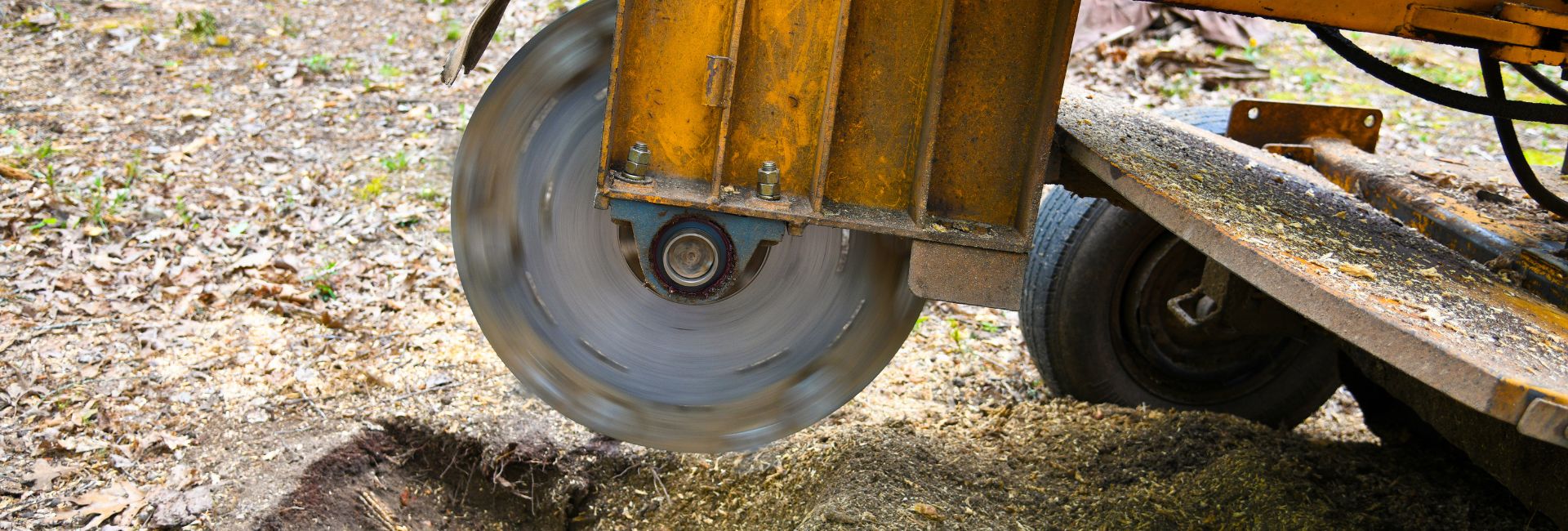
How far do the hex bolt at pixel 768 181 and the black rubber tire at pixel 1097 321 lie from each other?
1.40 metres

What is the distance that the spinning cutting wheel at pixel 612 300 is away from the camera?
234 cm

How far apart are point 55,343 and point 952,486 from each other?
8.63 ft

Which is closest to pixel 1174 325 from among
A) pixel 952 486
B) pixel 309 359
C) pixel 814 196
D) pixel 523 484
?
pixel 952 486

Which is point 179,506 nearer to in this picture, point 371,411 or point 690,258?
point 371,411

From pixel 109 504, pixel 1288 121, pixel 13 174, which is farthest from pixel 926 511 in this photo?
pixel 13 174

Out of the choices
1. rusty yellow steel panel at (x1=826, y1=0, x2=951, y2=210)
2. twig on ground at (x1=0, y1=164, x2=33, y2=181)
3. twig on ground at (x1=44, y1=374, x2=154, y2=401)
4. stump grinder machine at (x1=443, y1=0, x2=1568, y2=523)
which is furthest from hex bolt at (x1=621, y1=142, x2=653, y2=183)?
twig on ground at (x1=0, y1=164, x2=33, y2=181)

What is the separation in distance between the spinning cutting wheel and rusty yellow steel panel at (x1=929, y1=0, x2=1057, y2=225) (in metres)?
0.21

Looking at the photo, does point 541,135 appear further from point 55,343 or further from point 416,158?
point 416,158

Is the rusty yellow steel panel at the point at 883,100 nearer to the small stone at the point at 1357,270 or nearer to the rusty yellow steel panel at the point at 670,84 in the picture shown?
the rusty yellow steel panel at the point at 670,84

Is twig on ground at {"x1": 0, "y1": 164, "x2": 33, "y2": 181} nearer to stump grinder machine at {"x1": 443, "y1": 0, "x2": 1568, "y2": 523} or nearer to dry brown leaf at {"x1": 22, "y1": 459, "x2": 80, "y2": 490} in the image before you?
dry brown leaf at {"x1": 22, "y1": 459, "x2": 80, "y2": 490}

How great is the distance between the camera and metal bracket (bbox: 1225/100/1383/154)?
10.7 ft

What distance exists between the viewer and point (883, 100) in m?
2.16

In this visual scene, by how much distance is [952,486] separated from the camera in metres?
2.73

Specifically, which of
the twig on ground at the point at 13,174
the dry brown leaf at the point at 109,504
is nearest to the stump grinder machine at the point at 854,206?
the dry brown leaf at the point at 109,504
